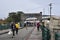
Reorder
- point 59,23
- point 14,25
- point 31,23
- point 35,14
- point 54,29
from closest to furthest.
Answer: point 54,29 < point 59,23 < point 14,25 < point 31,23 < point 35,14

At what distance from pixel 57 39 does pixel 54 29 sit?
117cm

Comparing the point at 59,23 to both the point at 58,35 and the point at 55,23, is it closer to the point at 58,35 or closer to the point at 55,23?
the point at 55,23

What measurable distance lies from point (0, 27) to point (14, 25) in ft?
84.9

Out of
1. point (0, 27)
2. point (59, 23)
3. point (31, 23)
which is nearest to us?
point (59, 23)

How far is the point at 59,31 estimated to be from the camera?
12086 millimetres

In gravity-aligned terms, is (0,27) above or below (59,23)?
below

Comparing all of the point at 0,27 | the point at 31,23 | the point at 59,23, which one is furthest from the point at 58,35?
the point at 31,23

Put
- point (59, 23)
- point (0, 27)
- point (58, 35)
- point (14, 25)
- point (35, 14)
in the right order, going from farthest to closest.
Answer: point (35, 14) < point (0, 27) < point (14, 25) < point (59, 23) < point (58, 35)

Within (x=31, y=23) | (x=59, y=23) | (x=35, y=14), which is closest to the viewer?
(x=59, y=23)

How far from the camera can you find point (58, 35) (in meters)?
11.4

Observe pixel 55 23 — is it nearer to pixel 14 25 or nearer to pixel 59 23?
pixel 59 23

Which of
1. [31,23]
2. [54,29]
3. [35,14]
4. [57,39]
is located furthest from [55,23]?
[35,14]

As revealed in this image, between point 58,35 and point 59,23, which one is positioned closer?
point 58,35

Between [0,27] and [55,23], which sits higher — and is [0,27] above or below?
below
